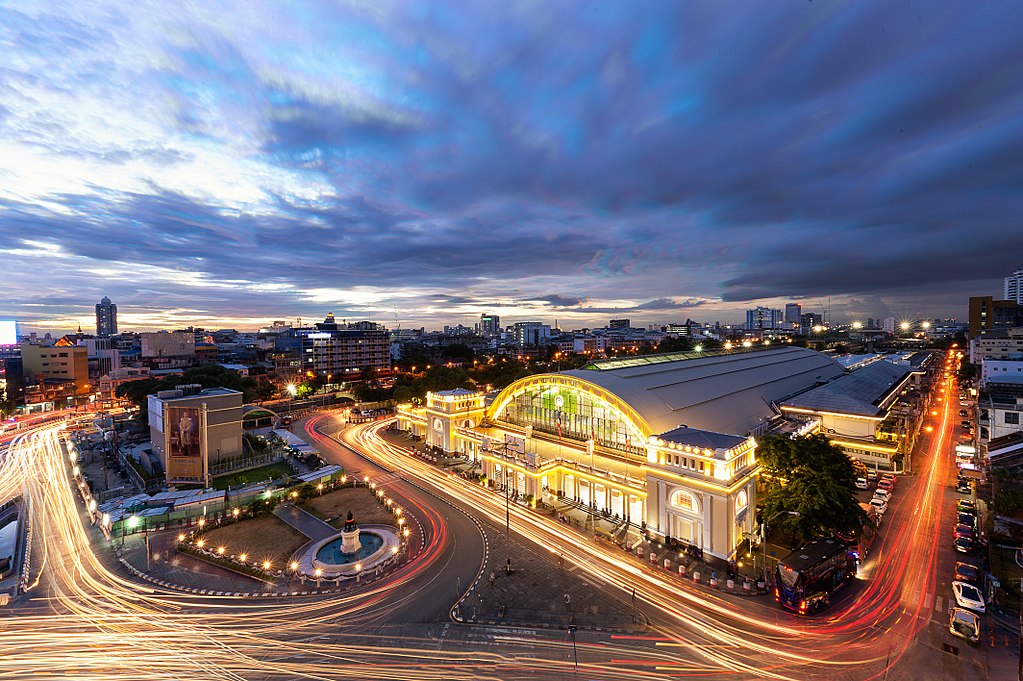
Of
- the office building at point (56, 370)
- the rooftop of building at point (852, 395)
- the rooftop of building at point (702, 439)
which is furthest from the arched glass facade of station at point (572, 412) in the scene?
Result: the office building at point (56, 370)

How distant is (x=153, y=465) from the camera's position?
53812 millimetres

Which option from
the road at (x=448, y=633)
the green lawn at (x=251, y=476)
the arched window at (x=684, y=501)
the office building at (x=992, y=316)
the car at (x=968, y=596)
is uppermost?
the office building at (x=992, y=316)

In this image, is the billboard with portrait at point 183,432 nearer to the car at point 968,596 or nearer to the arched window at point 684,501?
the arched window at point 684,501

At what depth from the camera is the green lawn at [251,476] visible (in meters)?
49.7

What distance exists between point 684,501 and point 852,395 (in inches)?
1442

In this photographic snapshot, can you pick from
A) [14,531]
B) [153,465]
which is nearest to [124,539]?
[14,531]

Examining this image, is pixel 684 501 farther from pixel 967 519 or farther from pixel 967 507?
pixel 967 507

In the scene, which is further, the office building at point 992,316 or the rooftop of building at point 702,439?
the office building at point 992,316

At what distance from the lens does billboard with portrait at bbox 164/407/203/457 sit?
5016 centimetres

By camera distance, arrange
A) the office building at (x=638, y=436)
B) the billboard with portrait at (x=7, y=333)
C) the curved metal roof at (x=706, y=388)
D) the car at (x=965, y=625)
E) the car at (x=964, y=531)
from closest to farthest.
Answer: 1. the car at (x=965, y=625)
2. the car at (x=964, y=531)
3. the office building at (x=638, y=436)
4. the curved metal roof at (x=706, y=388)
5. the billboard with portrait at (x=7, y=333)

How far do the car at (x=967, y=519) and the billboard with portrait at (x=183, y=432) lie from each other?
245ft

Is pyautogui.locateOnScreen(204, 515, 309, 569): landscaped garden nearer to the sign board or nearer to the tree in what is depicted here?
the sign board

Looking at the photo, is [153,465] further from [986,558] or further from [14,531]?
[986,558]

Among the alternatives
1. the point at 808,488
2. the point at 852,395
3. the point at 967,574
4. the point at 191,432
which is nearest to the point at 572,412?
the point at 808,488
